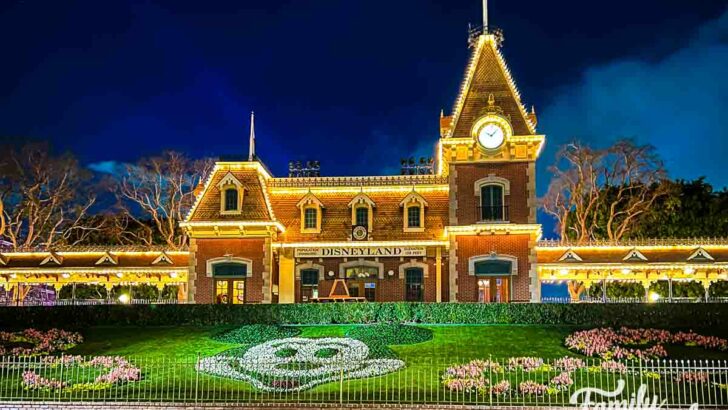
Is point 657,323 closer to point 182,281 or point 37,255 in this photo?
point 182,281

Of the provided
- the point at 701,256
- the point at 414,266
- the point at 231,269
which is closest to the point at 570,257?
the point at 701,256

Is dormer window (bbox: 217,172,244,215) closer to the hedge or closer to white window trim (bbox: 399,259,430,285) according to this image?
the hedge

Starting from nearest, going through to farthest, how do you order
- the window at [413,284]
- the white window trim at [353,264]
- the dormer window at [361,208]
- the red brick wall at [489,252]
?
the red brick wall at [489,252] < the window at [413,284] < the white window trim at [353,264] < the dormer window at [361,208]

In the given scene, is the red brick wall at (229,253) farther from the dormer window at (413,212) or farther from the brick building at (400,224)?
the dormer window at (413,212)

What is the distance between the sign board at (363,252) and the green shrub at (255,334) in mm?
7190

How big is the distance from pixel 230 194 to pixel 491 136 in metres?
12.3

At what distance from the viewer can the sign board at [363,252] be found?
34250 mm

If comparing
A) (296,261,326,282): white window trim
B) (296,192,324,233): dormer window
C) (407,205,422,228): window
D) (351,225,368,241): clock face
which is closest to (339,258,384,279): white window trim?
(296,261,326,282): white window trim

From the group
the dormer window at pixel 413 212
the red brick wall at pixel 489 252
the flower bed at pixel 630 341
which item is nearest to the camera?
the flower bed at pixel 630 341

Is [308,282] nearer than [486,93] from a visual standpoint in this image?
No

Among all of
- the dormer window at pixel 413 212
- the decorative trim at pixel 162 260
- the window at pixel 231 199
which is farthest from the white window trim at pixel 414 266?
the decorative trim at pixel 162 260

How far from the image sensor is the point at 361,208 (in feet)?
116

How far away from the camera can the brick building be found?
3253 centimetres

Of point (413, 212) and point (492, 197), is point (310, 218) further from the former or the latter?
point (492, 197)
